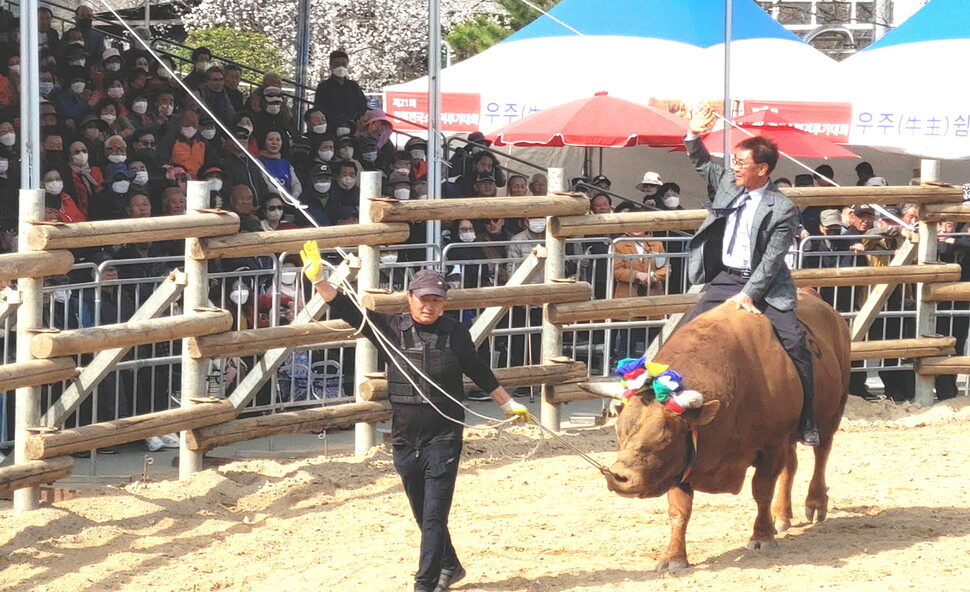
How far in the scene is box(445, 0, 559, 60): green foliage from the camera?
3478 centimetres

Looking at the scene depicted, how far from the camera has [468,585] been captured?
765 cm

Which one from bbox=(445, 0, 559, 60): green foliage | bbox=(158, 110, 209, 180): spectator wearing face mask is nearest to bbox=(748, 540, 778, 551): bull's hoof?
bbox=(158, 110, 209, 180): spectator wearing face mask

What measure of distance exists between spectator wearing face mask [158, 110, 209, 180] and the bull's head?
24.8ft

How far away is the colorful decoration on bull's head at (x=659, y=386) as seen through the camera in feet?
23.7

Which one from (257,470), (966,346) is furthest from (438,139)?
(966,346)

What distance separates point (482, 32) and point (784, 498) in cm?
2726

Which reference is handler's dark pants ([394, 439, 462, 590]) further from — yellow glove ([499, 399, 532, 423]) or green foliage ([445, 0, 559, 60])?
green foliage ([445, 0, 559, 60])

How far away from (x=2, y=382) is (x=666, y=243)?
21.7 feet

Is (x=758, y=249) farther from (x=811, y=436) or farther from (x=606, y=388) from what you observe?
(x=606, y=388)

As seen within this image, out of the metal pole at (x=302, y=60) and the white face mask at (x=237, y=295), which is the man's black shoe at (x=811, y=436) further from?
the metal pole at (x=302, y=60)

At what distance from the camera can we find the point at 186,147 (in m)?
14.0

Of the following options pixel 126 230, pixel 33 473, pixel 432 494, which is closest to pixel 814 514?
pixel 432 494

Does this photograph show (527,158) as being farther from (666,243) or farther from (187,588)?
(187,588)

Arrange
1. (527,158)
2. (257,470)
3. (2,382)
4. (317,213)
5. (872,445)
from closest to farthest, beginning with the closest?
1. (2,382)
2. (257,470)
3. (872,445)
4. (317,213)
5. (527,158)
